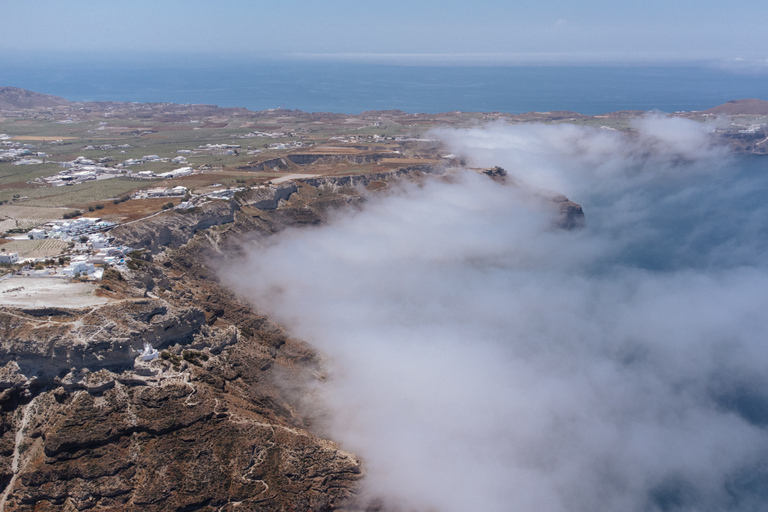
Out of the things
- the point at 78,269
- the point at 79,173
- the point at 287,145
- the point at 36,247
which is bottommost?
the point at 79,173

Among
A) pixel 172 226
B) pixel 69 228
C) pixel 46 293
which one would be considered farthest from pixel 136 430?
pixel 172 226

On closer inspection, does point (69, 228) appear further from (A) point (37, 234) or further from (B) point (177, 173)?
(B) point (177, 173)

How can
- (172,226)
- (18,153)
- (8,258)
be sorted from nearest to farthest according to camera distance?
(8,258), (172,226), (18,153)

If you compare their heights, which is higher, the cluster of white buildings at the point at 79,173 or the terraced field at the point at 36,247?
the terraced field at the point at 36,247

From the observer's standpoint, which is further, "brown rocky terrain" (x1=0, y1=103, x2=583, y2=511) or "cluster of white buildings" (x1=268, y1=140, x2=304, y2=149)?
"cluster of white buildings" (x1=268, y1=140, x2=304, y2=149)

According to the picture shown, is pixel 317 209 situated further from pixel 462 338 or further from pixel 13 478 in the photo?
pixel 13 478

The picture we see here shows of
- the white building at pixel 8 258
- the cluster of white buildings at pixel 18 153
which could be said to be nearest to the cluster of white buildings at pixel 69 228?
the white building at pixel 8 258

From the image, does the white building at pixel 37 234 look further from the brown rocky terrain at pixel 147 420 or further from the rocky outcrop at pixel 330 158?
the rocky outcrop at pixel 330 158

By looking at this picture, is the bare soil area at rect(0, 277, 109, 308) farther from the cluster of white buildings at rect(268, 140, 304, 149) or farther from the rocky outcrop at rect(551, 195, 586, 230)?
the cluster of white buildings at rect(268, 140, 304, 149)

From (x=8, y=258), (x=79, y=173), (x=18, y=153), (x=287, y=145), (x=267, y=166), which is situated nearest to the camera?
(x=8, y=258)

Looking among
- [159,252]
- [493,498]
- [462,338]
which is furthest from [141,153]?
[493,498]

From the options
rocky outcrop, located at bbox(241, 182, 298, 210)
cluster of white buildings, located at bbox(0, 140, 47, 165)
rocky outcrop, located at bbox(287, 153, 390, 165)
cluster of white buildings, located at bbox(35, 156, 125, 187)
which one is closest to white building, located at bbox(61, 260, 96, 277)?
rocky outcrop, located at bbox(241, 182, 298, 210)
